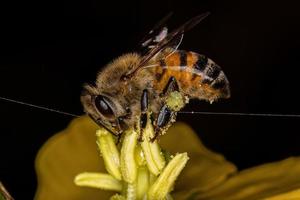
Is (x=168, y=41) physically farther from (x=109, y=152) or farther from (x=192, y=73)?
(x=109, y=152)

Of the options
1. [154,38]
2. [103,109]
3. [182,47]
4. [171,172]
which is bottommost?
[171,172]

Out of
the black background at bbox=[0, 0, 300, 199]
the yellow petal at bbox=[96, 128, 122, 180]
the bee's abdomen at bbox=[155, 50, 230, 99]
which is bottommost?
the yellow petal at bbox=[96, 128, 122, 180]

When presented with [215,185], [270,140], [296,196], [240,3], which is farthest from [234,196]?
[240,3]

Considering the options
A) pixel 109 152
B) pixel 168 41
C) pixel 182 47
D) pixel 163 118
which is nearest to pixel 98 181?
pixel 109 152

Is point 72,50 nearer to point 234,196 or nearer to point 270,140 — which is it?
point 270,140

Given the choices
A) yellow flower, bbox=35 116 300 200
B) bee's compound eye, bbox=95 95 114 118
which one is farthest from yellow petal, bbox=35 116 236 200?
bee's compound eye, bbox=95 95 114 118

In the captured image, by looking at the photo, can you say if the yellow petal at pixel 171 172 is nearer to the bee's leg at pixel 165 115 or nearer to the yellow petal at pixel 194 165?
the bee's leg at pixel 165 115

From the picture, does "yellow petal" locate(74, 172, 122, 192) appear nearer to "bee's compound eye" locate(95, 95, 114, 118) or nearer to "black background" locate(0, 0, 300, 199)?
"bee's compound eye" locate(95, 95, 114, 118)
